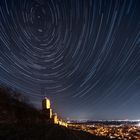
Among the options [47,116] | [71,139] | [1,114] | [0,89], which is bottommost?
[71,139]

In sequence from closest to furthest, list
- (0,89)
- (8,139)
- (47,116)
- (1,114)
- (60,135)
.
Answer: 1. (8,139)
2. (60,135)
3. (1,114)
4. (0,89)
5. (47,116)

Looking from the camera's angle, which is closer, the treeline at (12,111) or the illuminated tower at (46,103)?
the treeline at (12,111)

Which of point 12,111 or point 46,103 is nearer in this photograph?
point 12,111

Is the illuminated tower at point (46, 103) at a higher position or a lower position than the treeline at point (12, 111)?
higher

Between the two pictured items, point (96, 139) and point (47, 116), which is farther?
point (47, 116)

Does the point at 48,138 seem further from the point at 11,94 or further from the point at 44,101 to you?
the point at 44,101

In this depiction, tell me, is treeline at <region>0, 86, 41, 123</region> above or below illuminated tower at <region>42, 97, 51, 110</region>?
below

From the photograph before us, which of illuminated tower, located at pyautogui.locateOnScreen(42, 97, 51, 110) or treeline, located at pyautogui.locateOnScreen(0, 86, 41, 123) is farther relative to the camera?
illuminated tower, located at pyautogui.locateOnScreen(42, 97, 51, 110)

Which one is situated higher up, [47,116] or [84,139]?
[47,116]

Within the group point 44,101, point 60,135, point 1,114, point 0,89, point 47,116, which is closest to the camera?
point 60,135

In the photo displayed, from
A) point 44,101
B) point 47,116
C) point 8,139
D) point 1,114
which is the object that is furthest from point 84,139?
point 44,101

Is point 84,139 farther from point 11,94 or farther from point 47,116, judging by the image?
point 47,116
